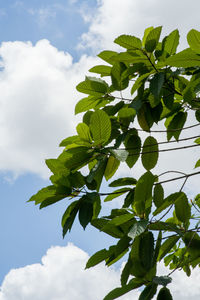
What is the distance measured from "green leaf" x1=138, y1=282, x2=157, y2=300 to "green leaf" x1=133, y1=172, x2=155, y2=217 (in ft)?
0.94

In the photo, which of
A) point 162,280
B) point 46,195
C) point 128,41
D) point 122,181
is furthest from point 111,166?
point 162,280

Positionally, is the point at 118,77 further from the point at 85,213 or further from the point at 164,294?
the point at 164,294

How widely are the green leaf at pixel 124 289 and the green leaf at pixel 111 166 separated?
57cm

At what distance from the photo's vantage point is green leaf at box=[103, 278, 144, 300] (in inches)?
48.2

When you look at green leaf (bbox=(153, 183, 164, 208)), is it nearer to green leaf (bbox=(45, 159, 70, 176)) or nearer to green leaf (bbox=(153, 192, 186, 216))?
green leaf (bbox=(153, 192, 186, 216))

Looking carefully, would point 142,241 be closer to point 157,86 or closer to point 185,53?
point 157,86

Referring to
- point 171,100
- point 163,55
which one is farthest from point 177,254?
point 163,55

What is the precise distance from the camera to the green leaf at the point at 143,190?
1399mm

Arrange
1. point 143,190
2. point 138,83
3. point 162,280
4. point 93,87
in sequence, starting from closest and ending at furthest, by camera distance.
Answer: point 162,280
point 143,190
point 138,83
point 93,87

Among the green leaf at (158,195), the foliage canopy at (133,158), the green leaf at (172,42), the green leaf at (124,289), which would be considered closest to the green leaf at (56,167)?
the foliage canopy at (133,158)

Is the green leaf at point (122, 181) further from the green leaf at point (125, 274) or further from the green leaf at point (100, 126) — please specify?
the green leaf at point (125, 274)

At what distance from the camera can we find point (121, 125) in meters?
1.66

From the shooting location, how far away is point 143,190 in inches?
55.3

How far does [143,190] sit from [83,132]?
0.35 meters
